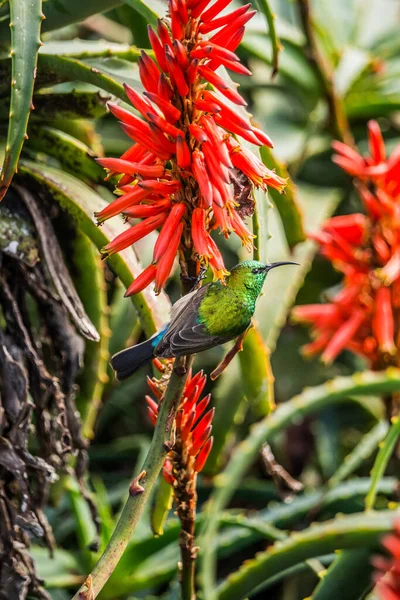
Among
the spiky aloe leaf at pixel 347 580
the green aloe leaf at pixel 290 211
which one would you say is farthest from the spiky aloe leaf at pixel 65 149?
the spiky aloe leaf at pixel 347 580

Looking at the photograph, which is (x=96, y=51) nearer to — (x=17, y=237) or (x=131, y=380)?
(x=17, y=237)

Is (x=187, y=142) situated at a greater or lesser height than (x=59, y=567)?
greater

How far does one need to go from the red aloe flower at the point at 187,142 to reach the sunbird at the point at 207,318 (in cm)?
6

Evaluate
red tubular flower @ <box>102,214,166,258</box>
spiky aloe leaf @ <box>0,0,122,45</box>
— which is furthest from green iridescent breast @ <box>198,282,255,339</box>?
spiky aloe leaf @ <box>0,0,122,45</box>

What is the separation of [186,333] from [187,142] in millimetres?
171

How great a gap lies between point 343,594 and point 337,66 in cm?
123

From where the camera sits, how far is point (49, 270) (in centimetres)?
86

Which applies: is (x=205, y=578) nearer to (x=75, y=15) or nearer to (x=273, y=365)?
(x=75, y=15)

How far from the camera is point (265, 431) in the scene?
72cm

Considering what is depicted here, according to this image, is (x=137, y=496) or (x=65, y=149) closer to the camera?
(x=137, y=496)

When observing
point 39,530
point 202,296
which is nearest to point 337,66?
point 202,296

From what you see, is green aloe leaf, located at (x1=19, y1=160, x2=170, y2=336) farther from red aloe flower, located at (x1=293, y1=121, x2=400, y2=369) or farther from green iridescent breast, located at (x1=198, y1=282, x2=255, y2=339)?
Answer: red aloe flower, located at (x1=293, y1=121, x2=400, y2=369)

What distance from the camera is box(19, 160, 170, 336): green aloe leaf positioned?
0.83m

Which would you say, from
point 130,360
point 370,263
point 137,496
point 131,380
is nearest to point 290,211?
point 370,263
